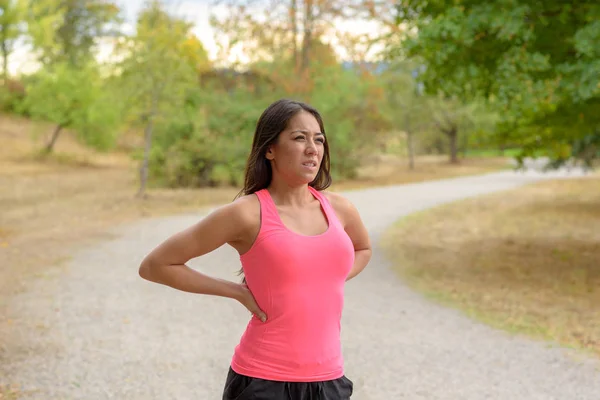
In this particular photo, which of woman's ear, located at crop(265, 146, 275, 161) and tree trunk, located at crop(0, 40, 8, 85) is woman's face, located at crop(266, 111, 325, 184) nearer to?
woman's ear, located at crop(265, 146, 275, 161)

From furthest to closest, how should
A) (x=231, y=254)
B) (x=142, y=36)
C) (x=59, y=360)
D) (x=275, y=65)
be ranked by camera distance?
(x=275, y=65)
(x=142, y=36)
(x=231, y=254)
(x=59, y=360)

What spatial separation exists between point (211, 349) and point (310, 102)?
70.3ft

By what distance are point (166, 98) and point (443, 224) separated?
8.78 meters

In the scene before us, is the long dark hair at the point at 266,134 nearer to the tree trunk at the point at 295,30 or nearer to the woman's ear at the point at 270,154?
the woman's ear at the point at 270,154

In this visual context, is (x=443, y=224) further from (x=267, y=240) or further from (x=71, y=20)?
(x=71, y=20)

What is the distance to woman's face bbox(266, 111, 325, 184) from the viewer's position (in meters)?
2.49

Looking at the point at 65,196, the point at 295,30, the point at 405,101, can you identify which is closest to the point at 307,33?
the point at 295,30

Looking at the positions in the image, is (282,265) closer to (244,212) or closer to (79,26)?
(244,212)

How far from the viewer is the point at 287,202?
101 inches

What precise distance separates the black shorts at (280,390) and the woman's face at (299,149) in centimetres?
67

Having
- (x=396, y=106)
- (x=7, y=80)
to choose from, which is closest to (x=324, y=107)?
(x=396, y=106)

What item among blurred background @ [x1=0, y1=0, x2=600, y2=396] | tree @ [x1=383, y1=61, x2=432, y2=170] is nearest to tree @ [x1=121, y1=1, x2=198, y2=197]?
blurred background @ [x1=0, y1=0, x2=600, y2=396]

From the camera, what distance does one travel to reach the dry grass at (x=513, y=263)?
8.16m

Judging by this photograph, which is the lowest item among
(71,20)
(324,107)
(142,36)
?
(324,107)
